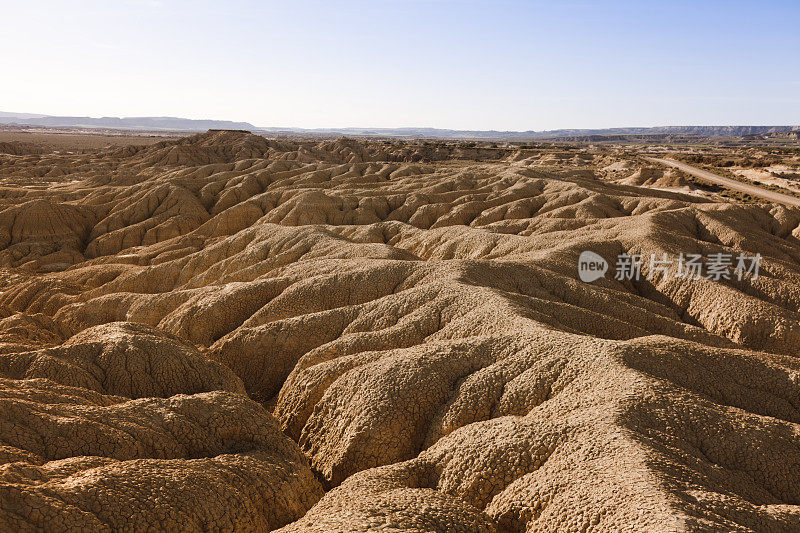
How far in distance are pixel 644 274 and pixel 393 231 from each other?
51.9 ft

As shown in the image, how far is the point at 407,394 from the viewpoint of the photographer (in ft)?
40.3

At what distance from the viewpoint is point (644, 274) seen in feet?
80.8

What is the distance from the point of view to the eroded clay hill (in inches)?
324

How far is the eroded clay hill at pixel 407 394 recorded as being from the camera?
27.0 feet

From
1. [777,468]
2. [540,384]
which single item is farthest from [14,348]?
[777,468]
